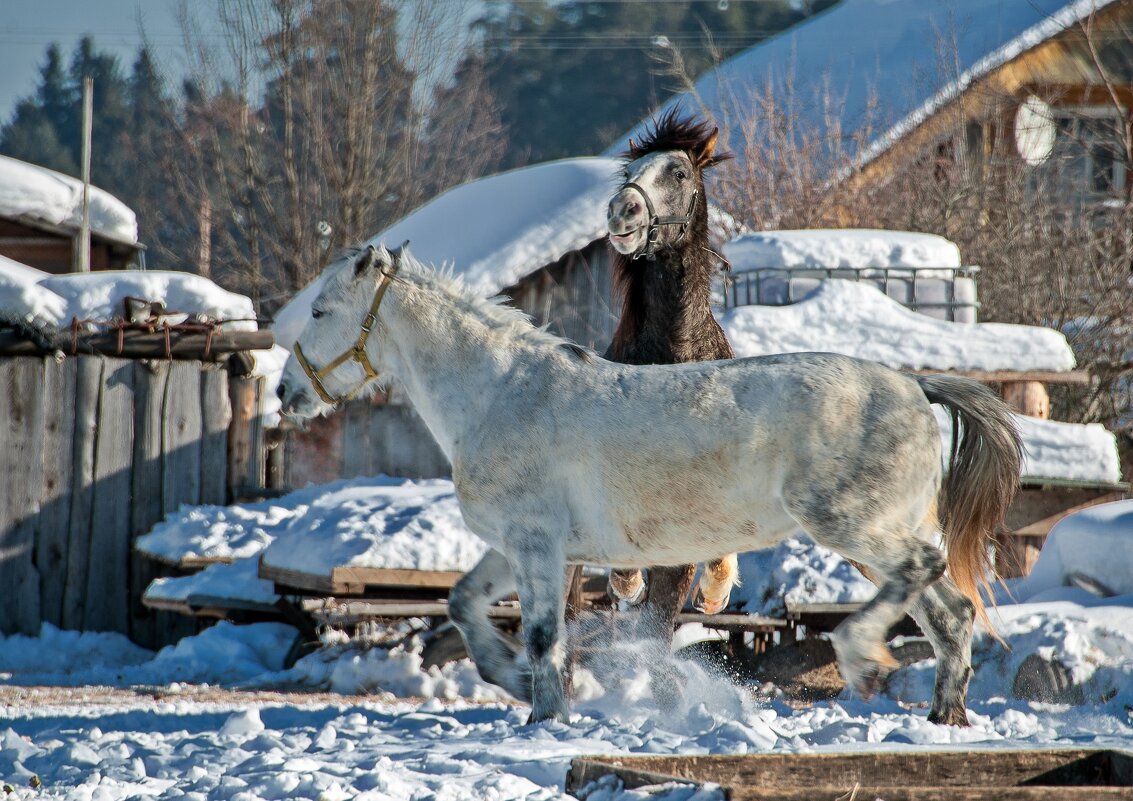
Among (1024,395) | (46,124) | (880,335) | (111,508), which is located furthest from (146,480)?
(46,124)

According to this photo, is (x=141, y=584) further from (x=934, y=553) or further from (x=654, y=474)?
(x=934, y=553)

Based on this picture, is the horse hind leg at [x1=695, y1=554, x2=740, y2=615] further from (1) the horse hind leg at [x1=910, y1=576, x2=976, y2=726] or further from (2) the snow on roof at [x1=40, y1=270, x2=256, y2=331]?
(2) the snow on roof at [x1=40, y1=270, x2=256, y2=331]

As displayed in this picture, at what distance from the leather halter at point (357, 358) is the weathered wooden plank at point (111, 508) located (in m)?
4.70

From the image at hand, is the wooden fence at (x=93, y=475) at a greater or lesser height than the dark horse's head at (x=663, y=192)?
lesser

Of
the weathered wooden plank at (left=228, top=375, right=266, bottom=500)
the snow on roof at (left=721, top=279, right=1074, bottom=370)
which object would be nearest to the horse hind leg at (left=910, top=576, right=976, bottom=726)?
the snow on roof at (left=721, top=279, right=1074, bottom=370)

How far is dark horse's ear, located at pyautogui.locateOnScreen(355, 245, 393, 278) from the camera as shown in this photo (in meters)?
5.54

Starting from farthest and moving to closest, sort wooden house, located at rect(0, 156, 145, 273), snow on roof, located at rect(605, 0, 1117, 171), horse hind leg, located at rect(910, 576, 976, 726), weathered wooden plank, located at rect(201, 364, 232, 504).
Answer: snow on roof, located at rect(605, 0, 1117, 171)
wooden house, located at rect(0, 156, 145, 273)
weathered wooden plank, located at rect(201, 364, 232, 504)
horse hind leg, located at rect(910, 576, 976, 726)

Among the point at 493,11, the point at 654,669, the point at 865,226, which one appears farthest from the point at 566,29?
the point at 654,669

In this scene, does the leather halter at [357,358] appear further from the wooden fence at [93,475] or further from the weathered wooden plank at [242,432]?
the weathered wooden plank at [242,432]

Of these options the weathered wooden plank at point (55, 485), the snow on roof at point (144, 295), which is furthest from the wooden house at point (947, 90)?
the weathered wooden plank at point (55, 485)

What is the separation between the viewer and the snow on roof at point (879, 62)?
18.5 m

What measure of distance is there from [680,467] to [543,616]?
0.79 metres

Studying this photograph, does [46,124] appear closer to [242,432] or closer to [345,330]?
[242,432]

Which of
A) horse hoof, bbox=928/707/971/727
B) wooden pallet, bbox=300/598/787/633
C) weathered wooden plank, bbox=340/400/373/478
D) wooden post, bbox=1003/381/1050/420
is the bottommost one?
wooden pallet, bbox=300/598/787/633
